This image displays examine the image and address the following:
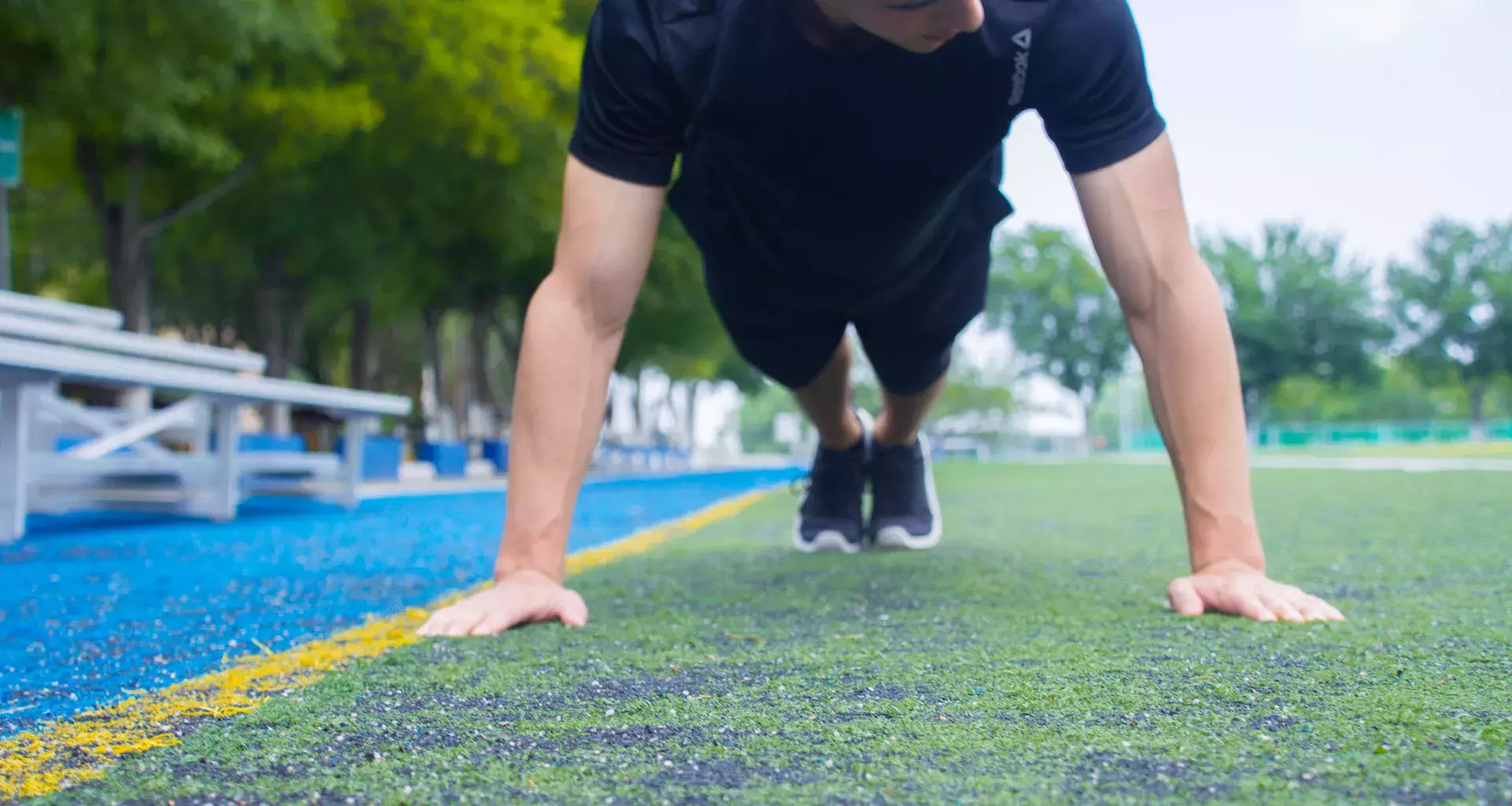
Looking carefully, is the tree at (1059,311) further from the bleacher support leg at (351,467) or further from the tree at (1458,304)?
the bleacher support leg at (351,467)

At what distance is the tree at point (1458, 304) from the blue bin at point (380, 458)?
143ft

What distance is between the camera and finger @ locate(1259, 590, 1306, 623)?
7.13ft

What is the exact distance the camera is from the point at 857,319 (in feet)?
9.71

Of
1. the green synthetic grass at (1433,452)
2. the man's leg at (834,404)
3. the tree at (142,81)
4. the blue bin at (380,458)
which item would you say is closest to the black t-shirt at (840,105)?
the man's leg at (834,404)

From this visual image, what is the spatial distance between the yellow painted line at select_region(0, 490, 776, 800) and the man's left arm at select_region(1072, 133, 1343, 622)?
1.63m

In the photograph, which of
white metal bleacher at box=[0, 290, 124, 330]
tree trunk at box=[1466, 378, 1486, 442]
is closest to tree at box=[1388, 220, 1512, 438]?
tree trunk at box=[1466, 378, 1486, 442]

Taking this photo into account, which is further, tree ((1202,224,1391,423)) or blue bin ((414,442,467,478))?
tree ((1202,224,1391,423))

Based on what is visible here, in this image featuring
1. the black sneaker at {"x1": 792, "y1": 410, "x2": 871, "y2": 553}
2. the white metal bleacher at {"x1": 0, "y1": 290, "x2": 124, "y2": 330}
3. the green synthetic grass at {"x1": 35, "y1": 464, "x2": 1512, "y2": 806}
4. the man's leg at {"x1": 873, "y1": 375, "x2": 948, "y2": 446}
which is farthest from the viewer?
the white metal bleacher at {"x1": 0, "y1": 290, "x2": 124, "y2": 330}

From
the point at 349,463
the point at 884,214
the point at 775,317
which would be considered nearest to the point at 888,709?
the point at 884,214

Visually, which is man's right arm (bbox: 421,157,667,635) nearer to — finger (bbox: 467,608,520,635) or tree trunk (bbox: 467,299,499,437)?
finger (bbox: 467,608,520,635)

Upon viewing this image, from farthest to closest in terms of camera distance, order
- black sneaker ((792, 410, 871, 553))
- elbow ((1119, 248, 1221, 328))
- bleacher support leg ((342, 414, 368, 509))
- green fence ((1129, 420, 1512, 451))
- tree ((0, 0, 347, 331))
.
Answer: green fence ((1129, 420, 1512, 451)) < tree ((0, 0, 347, 331)) < bleacher support leg ((342, 414, 368, 509)) < black sneaker ((792, 410, 871, 553)) < elbow ((1119, 248, 1221, 328))

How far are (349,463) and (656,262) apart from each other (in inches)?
417

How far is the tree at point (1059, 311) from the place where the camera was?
1788 inches

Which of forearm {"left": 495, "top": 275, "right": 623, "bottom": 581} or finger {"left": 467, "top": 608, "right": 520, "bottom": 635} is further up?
forearm {"left": 495, "top": 275, "right": 623, "bottom": 581}
